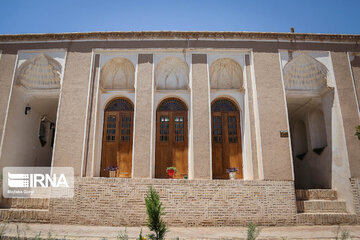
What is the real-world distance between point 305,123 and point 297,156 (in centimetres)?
175

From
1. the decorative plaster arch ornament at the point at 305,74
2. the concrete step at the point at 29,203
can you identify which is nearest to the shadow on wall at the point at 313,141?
the decorative plaster arch ornament at the point at 305,74

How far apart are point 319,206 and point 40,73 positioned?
37.6ft

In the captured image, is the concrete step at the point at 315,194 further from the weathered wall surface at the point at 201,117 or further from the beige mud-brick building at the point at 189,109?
the weathered wall surface at the point at 201,117

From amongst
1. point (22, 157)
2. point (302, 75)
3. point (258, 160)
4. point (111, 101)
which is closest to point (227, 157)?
point (258, 160)

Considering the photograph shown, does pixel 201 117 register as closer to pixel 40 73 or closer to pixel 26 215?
pixel 26 215

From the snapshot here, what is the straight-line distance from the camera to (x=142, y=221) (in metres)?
7.47

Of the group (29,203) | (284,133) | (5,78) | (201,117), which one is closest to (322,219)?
(284,133)

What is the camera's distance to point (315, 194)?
344 inches

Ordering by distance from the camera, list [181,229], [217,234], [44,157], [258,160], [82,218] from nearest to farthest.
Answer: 1. [217,234]
2. [181,229]
3. [82,218]
4. [258,160]
5. [44,157]

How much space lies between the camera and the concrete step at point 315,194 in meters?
8.60

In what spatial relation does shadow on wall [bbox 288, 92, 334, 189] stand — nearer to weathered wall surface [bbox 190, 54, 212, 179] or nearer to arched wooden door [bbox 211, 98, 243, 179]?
arched wooden door [bbox 211, 98, 243, 179]

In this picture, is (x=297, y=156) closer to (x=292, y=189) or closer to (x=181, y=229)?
(x=292, y=189)

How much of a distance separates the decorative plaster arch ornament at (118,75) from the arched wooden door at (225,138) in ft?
11.9

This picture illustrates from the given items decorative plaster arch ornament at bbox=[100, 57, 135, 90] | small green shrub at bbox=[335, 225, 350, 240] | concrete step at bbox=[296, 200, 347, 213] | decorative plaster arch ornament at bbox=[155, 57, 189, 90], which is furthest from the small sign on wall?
decorative plaster arch ornament at bbox=[100, 57, 135, 90]
